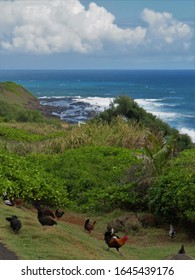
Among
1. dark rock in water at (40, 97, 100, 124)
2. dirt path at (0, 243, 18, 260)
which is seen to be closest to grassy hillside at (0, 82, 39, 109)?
dark rock in water at (40, 97, 100, 124)

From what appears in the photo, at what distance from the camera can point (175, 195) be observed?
1064cm

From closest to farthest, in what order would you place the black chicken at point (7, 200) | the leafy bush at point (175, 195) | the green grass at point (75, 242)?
the green grass at point (75, 242)
the leafy bush at point (175, 195)
the black chicken at point (7, 200)

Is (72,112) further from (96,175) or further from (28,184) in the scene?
(28,184)

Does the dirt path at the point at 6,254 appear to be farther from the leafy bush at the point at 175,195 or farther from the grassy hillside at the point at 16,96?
the grassy hillside at the point at 16,96

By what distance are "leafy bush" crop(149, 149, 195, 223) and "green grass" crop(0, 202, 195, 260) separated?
0.44 metres

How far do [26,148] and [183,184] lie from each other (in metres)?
9.54

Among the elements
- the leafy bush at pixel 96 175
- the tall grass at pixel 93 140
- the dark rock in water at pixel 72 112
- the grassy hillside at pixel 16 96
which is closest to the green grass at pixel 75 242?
the leafy bush at pixel 96 175

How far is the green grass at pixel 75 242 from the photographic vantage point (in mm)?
7438

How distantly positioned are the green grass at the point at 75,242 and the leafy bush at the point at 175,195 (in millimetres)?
445

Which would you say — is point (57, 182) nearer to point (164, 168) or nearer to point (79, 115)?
point (164, 168)

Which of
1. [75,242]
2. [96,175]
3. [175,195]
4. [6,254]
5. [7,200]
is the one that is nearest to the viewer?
[6,254]

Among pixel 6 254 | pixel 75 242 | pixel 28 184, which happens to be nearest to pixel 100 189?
pixel 28 184

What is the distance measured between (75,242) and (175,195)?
11.0ft

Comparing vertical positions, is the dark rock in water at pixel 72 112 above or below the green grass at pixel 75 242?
below
